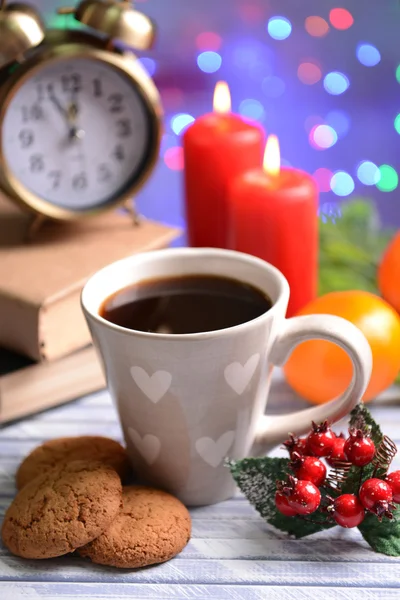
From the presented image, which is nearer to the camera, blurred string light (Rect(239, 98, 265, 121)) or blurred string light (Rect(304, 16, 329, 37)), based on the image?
blurred string light (Rect(304, 16, 329, 37))

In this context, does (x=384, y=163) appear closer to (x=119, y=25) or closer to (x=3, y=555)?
(x=119, y=25)

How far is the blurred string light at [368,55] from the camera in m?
1.64

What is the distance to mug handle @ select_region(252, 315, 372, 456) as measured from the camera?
2.53 feet

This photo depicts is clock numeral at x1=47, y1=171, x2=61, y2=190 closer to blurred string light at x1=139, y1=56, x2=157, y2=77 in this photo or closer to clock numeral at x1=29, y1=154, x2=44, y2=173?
clock numeral at x1=29, y1=154, x2=44, y2=173

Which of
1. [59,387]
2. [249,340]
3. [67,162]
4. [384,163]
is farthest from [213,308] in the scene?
[384,163]

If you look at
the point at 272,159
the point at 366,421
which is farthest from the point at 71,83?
the point at 366,421

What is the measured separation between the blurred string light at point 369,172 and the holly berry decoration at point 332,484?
1.05 metres

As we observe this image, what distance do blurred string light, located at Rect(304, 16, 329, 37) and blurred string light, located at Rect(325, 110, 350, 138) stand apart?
6.8 inches

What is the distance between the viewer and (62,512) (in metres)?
0.73

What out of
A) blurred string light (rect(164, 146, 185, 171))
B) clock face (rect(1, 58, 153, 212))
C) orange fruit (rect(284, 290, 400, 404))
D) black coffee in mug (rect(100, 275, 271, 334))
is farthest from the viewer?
blurred string light (rect(164, 146, 185, 171))

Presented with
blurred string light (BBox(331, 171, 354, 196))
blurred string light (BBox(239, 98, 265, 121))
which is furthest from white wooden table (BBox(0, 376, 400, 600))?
blurred string light (BBox(239, 98, 265, 121))

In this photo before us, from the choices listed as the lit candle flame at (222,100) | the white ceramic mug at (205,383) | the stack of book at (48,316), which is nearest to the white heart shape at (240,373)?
the white ceramic mug at (205,383)

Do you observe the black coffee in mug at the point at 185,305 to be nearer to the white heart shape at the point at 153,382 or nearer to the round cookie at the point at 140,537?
the white heart shape at the point at 153,382

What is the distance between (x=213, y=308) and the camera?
2.79ft
